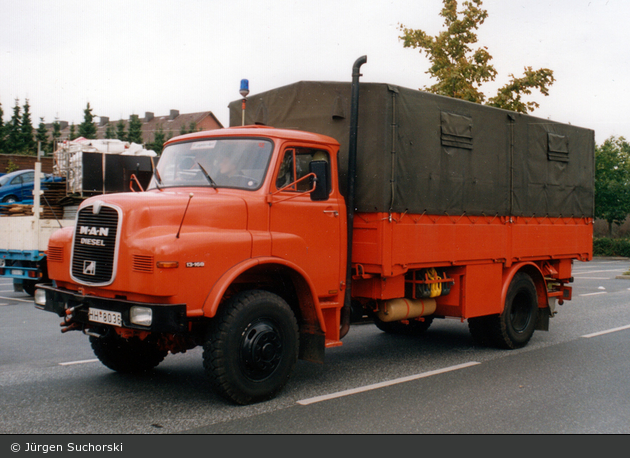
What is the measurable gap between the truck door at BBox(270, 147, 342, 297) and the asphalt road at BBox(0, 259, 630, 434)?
123cm

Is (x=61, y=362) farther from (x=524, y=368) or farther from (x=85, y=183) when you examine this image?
(x=85, y=183)

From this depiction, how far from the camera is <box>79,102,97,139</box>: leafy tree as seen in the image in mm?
62062

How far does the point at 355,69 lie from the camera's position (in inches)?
274

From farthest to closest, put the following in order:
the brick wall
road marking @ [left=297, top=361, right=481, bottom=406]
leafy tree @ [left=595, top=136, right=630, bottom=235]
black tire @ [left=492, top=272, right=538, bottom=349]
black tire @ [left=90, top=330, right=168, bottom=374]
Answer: leafy tree @ [left=595, top=136, right=630, bottom=235]
the brick wall
black tire @ [left=492, top=272, right=538, bottom=349]
black tire @ [left=90, top=330, right=168, bottom=374]
road marking @ [left=297, top=361, right=481, bottom=406]

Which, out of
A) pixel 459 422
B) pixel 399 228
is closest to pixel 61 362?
pixel 399 228

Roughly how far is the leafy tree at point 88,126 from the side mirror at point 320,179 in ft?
197

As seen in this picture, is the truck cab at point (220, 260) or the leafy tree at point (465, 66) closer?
the truck cab at point (220, 260)

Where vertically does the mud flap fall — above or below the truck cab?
below

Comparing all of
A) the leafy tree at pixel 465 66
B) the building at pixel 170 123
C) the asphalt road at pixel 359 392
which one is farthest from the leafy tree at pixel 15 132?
the asphalt road at pixel 359 392

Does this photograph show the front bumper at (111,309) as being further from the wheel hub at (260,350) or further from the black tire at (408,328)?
the black tire at (408,328)

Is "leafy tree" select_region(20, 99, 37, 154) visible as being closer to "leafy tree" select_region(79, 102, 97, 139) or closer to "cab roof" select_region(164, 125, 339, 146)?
"leafy tree" select_region(79, 102, 97, 139)

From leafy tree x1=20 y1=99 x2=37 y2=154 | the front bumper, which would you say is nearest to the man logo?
the front bumper

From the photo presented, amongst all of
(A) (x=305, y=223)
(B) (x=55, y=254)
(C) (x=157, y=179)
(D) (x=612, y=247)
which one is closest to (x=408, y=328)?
(A) (x=305, y=223)

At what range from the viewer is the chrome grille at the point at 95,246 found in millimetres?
5422
